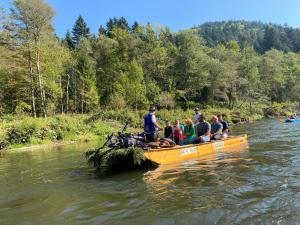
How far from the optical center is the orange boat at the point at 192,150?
42.3 ft

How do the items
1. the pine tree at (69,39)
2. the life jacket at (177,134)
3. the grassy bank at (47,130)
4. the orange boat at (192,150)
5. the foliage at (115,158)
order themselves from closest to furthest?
the foliage at (115,158)
the orange boat at (192,150)
the life jacket at (177,134)
the grassy bank at (47,130)
the pine tree at (69,39)

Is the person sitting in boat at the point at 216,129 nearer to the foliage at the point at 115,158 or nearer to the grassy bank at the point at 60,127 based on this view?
the foliage at the point at 115,158

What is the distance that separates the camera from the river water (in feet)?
24.9

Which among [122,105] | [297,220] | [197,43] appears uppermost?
[197,43]

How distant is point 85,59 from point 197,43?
23.7m

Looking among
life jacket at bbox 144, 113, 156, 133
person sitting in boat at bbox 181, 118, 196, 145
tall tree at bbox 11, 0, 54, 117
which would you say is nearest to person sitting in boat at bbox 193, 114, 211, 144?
person sitting in boat at bbox 181, 118, 196, 145

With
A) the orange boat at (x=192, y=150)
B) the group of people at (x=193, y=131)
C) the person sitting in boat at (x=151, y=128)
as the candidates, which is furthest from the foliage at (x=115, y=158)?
the group of people at (x=193, y=131)

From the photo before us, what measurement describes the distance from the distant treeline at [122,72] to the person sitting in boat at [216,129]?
2043 cm

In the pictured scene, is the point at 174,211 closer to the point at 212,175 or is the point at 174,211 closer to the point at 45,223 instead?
the point at 45,223

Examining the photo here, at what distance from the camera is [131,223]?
729 centimetres

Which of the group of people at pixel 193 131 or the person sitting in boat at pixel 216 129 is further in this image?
the person sitting in boat at pixel 216 129

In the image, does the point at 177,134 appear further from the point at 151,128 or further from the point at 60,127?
the point at 60,127

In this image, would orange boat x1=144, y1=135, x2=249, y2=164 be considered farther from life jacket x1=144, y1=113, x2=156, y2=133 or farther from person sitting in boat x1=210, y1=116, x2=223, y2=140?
life jacket x1=144, y1=113, x2=156, y2=133

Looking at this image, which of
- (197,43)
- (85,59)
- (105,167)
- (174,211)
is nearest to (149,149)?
(105,167)
